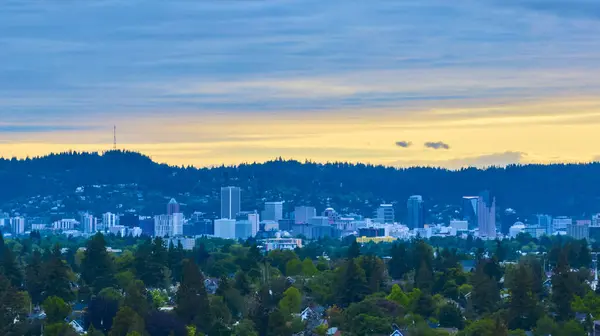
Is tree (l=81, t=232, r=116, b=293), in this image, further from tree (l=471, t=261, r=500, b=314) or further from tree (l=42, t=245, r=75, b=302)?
tree (l=471, t=261, r=500, b=314)

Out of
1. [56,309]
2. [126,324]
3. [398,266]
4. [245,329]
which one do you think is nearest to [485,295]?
[245,329]

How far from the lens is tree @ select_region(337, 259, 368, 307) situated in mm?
93625

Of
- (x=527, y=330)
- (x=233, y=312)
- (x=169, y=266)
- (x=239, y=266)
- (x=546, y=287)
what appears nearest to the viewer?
(x=527, y=330)

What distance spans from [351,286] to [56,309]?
17801 mm

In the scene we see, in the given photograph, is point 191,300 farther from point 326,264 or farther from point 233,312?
point 326,264

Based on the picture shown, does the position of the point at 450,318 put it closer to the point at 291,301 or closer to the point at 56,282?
the point at 291,301

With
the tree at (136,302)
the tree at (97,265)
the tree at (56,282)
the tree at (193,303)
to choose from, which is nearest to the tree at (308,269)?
the tree at (97,265)

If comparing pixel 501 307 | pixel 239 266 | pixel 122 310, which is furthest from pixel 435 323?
pixel 239 266

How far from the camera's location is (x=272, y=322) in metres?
75.6

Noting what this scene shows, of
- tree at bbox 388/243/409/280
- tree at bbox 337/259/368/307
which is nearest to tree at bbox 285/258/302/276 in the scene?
tree at bbox 388/243/409/280

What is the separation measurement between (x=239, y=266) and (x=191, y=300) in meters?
38.5

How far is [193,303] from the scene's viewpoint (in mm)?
83500

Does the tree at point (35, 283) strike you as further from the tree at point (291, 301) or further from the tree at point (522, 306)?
the tree at point (522, 306)

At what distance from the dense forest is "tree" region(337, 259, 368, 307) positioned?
0.16 feet
